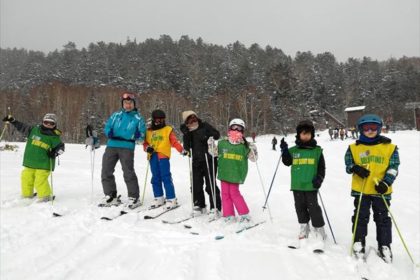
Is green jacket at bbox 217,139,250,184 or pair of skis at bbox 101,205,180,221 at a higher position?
green jacket at bbox 217,139,250,184

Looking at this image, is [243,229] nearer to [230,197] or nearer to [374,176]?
[230,197]

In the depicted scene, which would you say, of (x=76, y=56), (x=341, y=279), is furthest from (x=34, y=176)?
(x=76, y=56)

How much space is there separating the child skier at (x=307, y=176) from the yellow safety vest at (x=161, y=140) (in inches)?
86.6

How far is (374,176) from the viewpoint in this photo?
4117mm

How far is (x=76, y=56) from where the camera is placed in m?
77.9

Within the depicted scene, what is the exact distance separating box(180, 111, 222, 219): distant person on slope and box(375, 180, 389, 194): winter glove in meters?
2.51

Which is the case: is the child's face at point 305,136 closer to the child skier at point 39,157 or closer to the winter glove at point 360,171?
the winter glove at point 360,171

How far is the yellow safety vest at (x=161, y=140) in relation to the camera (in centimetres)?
584

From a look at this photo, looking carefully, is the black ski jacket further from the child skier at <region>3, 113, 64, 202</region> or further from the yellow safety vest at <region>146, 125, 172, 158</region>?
the child skier at <region>3, 113, 64, 202</region>

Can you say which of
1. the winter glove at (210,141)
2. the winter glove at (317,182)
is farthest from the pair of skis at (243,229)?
the winter glove at (210,141)

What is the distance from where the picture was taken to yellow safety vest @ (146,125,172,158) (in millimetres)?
5840

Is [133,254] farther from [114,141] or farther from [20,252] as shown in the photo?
[114,141]

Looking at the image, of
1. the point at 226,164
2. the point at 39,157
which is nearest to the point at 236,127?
the point at 226,164

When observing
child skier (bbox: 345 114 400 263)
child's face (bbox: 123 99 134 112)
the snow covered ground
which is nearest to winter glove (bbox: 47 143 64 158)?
the snow covered ground
